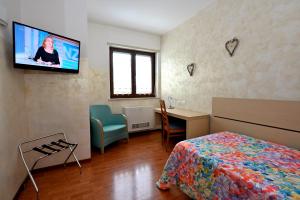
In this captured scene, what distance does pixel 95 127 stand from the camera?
Answer: 9.19ft

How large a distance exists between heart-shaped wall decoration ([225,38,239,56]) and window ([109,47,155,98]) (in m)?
2.21

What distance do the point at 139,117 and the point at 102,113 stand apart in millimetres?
962

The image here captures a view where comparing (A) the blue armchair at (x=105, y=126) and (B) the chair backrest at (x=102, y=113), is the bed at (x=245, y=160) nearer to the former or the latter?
(A) the blue armchair at (x=105, y=126)

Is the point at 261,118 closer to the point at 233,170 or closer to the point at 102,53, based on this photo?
the point at 233,170

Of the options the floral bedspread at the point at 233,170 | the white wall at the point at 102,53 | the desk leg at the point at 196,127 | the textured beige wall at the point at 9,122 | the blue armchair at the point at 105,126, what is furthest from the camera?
the white wall at the point at 102,53

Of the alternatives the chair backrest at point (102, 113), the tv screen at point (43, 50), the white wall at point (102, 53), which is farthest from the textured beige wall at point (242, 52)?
the tv screen at point (43, 50)

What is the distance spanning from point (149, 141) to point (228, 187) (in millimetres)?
2403

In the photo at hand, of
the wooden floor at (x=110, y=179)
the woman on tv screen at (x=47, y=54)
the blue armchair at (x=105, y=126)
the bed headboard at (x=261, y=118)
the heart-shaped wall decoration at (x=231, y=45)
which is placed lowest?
the wooden floor at (x=110, y=179)

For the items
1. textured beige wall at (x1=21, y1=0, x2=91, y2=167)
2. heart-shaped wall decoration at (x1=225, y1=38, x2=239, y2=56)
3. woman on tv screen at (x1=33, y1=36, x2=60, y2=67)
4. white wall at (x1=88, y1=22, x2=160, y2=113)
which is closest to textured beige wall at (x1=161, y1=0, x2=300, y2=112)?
heart-shaped wall decoration at (x1=225, y1=38, x2=239, y2=56)

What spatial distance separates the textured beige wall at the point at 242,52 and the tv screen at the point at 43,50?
2.24 m

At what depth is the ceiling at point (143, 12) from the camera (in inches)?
103

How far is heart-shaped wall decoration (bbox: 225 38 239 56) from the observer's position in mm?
2260

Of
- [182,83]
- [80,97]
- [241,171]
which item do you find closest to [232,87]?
[182,83]

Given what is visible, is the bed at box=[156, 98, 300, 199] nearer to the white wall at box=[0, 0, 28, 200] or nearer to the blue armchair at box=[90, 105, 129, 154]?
the blue armchair at box=[90, 105, 129, 154]
